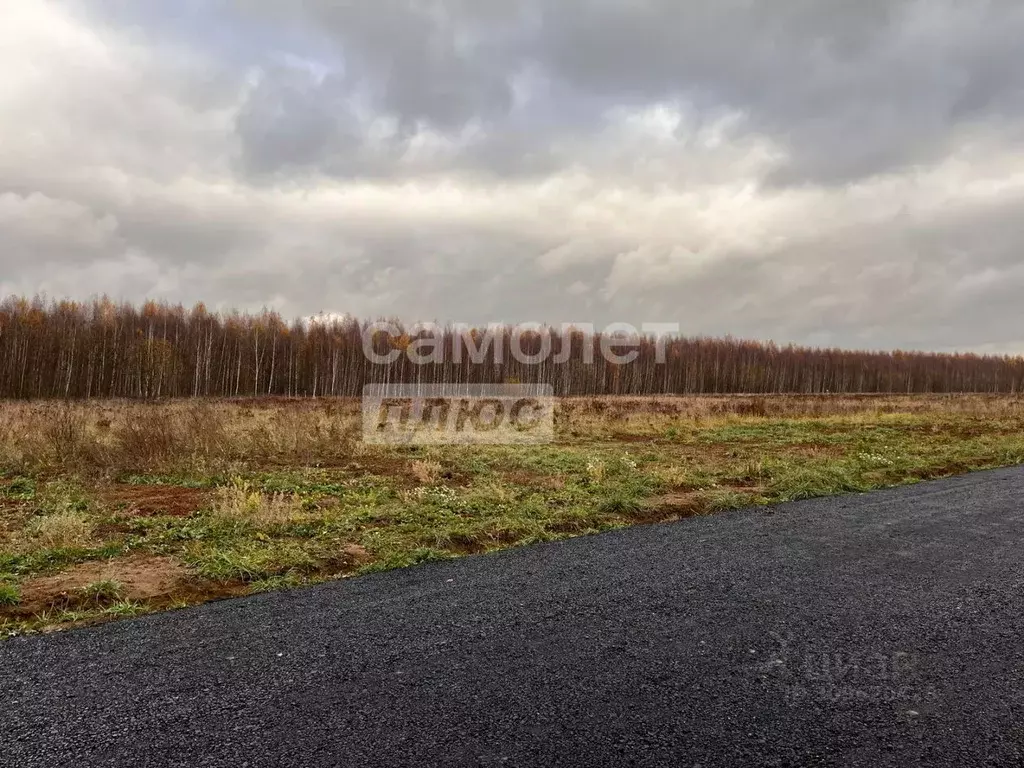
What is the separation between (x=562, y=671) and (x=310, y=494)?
7.47 m

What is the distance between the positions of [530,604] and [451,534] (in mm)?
2548

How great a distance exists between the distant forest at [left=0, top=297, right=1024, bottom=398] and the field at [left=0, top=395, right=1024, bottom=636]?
35476 mm

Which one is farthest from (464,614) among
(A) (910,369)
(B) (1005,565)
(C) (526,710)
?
(A) (910,369)

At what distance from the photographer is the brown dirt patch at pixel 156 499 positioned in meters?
9.06

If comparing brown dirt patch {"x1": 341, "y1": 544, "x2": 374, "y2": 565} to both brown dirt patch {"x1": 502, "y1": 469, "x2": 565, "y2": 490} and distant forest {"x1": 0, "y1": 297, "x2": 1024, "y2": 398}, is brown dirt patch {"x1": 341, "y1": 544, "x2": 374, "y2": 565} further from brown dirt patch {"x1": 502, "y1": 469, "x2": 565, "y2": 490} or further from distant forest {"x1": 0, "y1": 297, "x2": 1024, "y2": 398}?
distant forest {"x1": 0, "y1": 297, "x2": 1024, "y2": 398}

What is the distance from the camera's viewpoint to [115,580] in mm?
5855

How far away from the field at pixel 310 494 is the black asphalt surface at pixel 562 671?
3.16ft

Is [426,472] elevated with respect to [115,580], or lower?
elevated

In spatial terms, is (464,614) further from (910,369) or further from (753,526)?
(910,369)

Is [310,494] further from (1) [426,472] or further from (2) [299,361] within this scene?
(2) [299,361]

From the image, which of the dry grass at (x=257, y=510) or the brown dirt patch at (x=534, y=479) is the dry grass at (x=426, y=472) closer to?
the brown dirt patch at (x=534, y=479)

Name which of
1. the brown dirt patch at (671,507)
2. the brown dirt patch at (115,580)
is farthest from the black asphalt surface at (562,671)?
the brown dirt patch at (671,507)

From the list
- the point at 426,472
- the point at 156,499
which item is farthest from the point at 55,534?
the point at 426,472

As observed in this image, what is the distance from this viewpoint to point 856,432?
22422 millimetres
